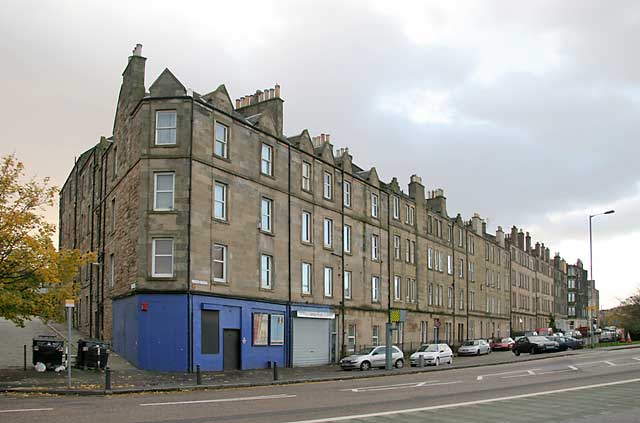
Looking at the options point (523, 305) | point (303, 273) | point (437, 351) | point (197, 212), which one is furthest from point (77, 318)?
point (523, 305)

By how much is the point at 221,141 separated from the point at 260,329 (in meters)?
9.52

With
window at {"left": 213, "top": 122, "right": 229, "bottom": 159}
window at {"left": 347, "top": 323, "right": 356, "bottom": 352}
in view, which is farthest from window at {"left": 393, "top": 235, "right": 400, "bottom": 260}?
window at {"left": 213, "top": 122, "right": 229, "bottom": 159}

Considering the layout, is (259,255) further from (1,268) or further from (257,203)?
(1,268)

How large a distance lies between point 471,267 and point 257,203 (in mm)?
39264

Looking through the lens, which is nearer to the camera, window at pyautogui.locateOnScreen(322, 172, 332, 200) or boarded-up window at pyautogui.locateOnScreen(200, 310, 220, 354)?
boarded-up window at pyautogui.locateOnScreen(200, 310, 220, 354)

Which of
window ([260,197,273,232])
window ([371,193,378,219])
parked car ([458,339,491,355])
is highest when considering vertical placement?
window ([371,193,378,219])

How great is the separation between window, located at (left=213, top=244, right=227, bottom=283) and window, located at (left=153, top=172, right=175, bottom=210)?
3014mm

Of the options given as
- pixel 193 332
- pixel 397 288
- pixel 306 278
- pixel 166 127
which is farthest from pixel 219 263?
pixel 397 288

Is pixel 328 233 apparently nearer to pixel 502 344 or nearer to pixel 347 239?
pixel 347 239

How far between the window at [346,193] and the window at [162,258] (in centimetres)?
1583

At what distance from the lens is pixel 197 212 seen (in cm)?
3117

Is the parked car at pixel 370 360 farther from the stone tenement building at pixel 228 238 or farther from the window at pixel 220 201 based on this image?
the window at pixel 220 201

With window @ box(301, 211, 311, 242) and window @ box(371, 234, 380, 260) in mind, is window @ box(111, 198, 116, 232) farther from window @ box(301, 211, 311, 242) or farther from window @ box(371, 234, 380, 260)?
window @ box(371, 234, 380, 260)

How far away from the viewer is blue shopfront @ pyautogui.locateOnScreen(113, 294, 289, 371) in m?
29.8
